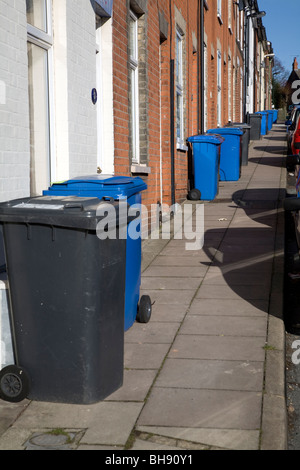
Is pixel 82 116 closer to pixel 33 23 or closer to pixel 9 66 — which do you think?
pixel 33 23

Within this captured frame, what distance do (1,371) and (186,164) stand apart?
10272 millimetres

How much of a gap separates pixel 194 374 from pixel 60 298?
1163 mm

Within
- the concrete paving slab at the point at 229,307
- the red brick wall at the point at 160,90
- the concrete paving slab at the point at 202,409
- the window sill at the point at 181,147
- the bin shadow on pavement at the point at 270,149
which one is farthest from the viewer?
the bin shadow on pavement at the point at 270,149

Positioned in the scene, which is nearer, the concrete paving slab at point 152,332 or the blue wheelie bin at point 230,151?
the concrete paving slab at point 152,332

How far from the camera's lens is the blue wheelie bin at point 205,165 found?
42.9 feet

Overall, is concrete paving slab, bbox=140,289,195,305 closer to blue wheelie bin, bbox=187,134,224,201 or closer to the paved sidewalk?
the paved sidewalk

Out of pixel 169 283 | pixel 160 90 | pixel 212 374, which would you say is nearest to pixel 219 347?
pixel 212 374

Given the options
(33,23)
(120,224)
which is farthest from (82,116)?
(120,224)

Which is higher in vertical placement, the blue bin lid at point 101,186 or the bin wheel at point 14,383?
the blue bin lid at point 101,186

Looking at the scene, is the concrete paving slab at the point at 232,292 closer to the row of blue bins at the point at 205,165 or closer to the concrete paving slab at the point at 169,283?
the concrete paving slab at the point at 169,283

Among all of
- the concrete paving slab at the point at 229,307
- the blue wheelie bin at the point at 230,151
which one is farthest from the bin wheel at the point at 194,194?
the concrete paving slab at the point at 229,307

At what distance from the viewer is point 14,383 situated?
3.97m

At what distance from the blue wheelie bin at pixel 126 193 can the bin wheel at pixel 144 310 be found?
69 millimetres

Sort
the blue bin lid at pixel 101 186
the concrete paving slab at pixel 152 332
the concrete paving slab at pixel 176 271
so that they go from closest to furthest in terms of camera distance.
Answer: the blue bin lid at pixel 101 186, the concrete paving slab at pixel 152 332, the concrete paving slab at pixel 176 271
